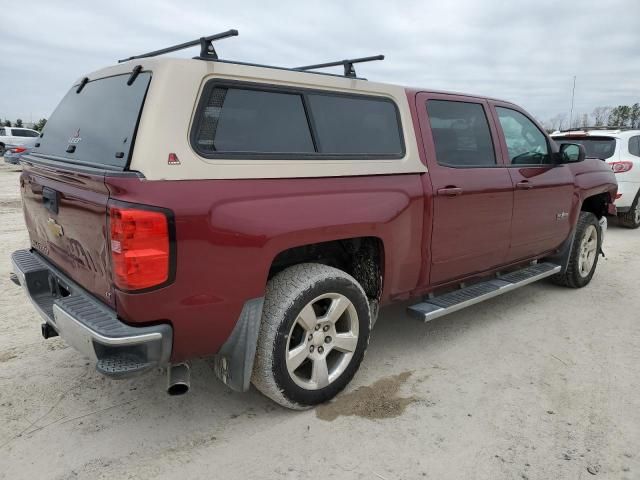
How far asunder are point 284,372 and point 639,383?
2396 mm

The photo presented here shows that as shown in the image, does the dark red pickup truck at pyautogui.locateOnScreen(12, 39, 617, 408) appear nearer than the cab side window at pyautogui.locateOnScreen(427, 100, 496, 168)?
Yes

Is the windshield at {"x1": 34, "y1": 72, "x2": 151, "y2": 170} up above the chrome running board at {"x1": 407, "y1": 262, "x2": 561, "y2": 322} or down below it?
above

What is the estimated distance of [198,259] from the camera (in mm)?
2271

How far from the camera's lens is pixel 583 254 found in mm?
5277

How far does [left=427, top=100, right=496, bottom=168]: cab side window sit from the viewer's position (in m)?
3.56

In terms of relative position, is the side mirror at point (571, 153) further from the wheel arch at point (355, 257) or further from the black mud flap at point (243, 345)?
the black mud flap at point (243, 345)

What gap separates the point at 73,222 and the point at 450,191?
2.37 metres

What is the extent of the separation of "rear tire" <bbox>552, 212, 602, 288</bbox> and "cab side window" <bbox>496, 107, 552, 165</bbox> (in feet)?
3.48

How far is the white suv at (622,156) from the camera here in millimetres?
8453

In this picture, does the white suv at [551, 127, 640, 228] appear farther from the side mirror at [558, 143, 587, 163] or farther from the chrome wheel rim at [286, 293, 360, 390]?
the chrome wheel rim at [286, 293, 360, 390]

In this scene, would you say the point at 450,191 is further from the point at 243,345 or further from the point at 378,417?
the point at 243,345

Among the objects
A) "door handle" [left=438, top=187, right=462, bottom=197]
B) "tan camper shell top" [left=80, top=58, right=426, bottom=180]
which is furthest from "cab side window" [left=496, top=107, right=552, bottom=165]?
"tan camper shell top" [left=80, top=58, right=426, bottom=180]

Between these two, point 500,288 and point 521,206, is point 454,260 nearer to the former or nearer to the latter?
point 500,288

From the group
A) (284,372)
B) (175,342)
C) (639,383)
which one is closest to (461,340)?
(639,383)
